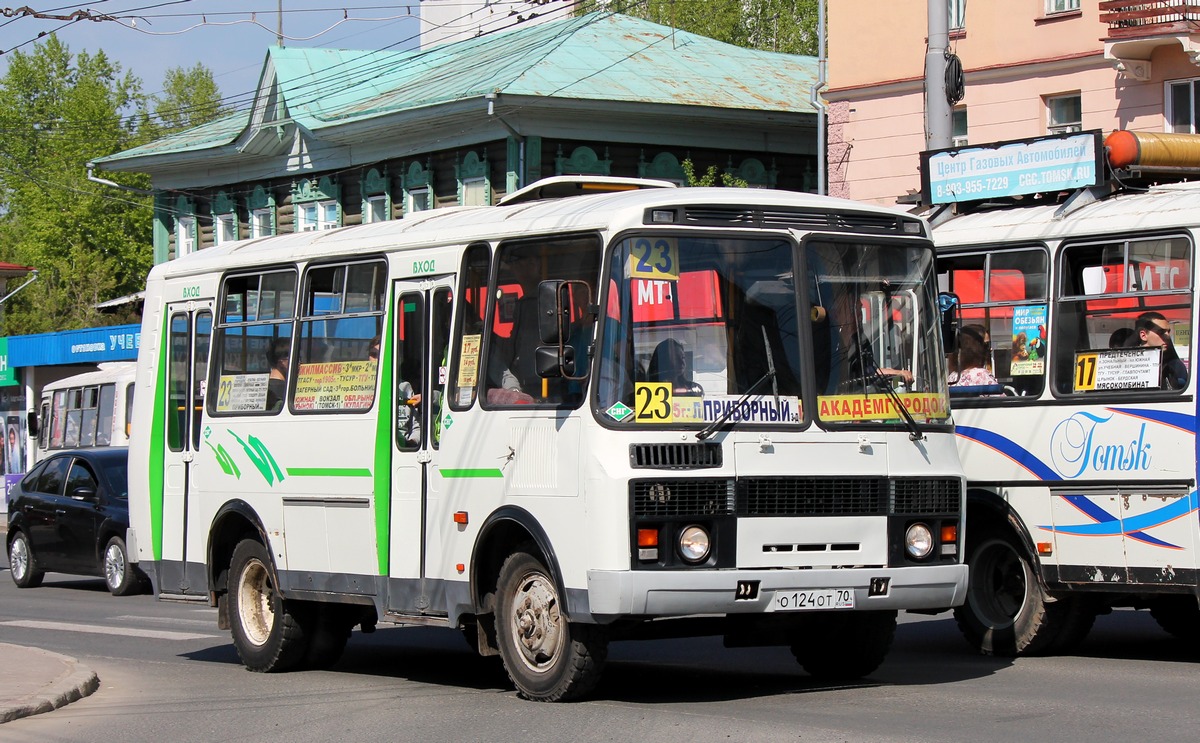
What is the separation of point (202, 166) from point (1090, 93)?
23943 mm

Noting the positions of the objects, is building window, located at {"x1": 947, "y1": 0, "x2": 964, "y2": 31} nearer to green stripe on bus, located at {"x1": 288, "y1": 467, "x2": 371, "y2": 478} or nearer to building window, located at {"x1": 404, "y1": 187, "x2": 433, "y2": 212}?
building window, located at {"x1": 404, "y1": 187, "x2": 433, "y2": 212}

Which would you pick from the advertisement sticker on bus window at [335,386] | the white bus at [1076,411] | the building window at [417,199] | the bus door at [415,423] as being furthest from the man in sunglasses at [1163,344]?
the building window at [417,199]

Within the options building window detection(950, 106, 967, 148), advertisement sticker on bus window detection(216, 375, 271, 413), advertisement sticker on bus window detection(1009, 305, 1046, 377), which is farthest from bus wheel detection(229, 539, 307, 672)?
building window detection(950, 106, 967, 148)

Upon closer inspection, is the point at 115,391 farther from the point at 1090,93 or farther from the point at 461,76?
the point at 1090,93

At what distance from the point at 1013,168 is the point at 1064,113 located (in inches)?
718

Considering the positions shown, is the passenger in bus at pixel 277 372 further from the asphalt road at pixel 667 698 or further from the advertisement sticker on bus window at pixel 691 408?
the advertisement sticker on bus window at pixel 691 408

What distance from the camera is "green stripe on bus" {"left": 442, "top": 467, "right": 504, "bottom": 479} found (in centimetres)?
1062

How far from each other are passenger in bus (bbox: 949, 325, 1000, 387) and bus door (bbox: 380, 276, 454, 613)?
3.65m

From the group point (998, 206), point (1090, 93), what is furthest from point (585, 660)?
point (1090, 93)

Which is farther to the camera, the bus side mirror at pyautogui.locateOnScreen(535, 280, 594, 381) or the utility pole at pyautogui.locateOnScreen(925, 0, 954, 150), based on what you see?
the utility pole at pyautogui.locateOnScreen(925, 0, 954, 150)

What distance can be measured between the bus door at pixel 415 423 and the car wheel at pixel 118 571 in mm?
10723

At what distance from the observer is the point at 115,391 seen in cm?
3250

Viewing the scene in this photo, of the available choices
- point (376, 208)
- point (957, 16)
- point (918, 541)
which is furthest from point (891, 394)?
point (376, 208)

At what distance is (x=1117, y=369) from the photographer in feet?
38.5
